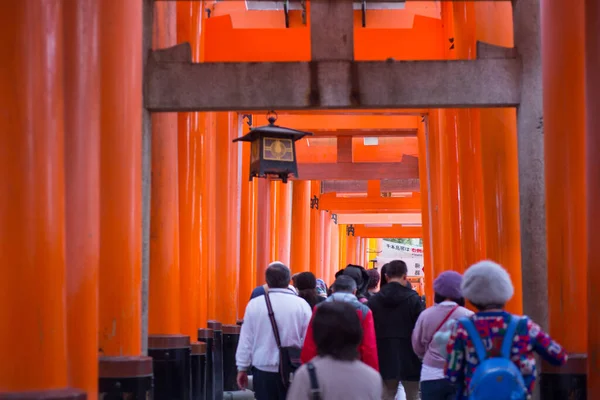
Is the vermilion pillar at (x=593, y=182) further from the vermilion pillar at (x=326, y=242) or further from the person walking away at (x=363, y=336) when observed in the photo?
the vermilion pillar at (x=326, y=242)

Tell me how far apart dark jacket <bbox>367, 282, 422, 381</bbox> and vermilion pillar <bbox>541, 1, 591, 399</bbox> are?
1986 millimetres

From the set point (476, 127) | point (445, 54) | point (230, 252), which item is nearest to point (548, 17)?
point (476, 127)

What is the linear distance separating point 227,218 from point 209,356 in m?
2.38

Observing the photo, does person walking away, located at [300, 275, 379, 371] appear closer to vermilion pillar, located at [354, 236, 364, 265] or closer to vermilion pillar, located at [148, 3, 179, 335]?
vermilion pillar, located at [148, 3, 179, 335]

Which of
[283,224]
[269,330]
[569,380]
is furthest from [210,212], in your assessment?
[283,224]

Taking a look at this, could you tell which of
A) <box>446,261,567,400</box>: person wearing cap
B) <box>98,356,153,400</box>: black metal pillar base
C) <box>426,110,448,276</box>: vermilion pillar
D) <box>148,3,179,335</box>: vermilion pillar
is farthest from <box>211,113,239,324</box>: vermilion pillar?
<box>446,261,567,400</box>: person wearing cap

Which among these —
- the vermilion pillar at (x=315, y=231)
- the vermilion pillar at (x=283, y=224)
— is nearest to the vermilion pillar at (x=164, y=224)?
the vermilion pillar at (x=283, y=224)

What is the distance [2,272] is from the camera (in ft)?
14.7

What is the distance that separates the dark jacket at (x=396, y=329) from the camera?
8.02 m

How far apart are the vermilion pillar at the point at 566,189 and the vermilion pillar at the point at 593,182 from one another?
105cm

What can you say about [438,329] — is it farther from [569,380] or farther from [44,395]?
[44,395]

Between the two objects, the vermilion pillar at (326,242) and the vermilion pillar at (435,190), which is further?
the vermilion pillar at (326,242)

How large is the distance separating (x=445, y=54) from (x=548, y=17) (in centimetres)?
536

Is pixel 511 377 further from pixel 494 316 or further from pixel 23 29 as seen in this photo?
pixel 23 29
